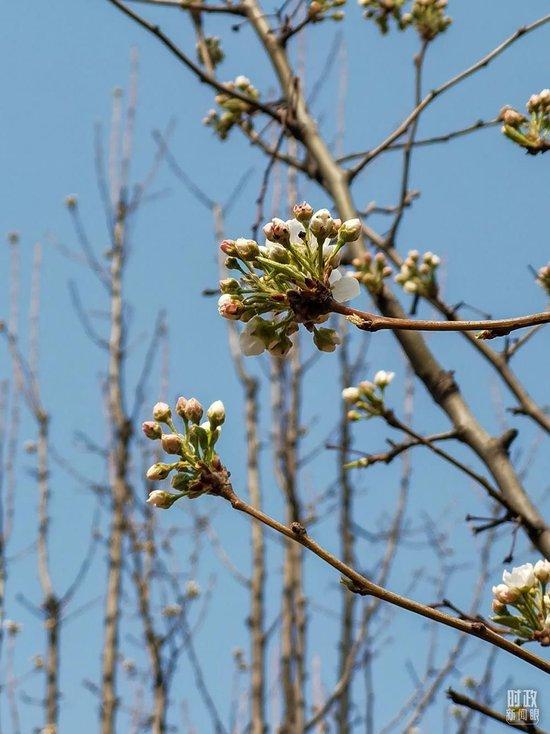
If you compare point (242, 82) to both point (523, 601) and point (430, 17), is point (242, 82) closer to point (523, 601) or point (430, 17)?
point (430, 17)

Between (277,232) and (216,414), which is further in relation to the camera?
(216,414)

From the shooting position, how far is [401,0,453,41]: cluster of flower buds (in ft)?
10.3

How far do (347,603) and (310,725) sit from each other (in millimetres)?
1062

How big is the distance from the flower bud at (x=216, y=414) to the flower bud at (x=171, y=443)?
0.09m

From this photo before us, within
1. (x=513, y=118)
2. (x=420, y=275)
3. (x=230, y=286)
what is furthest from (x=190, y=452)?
(x=420, y=275)

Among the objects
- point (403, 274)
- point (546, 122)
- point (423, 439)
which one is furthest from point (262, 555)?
point (546, 122)

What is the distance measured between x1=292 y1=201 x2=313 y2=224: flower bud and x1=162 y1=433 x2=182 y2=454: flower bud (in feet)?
1.35

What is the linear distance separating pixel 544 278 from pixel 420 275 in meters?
0.45

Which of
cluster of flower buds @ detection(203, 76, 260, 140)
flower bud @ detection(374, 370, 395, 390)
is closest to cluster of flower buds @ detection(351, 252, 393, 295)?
flower bud @ detection(374, 370, 395, 390)

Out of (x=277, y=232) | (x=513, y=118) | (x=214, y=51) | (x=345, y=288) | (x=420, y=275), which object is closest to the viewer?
(x=277, y=232)

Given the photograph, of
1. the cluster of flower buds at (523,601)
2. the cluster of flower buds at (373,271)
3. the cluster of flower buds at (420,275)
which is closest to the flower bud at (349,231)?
the cluster of flower buds at (523,601)

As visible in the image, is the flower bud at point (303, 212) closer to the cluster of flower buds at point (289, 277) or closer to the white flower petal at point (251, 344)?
the cluster of flower buds at point (289, 277)

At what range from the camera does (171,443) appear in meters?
1.41

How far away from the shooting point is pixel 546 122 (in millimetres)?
2117
